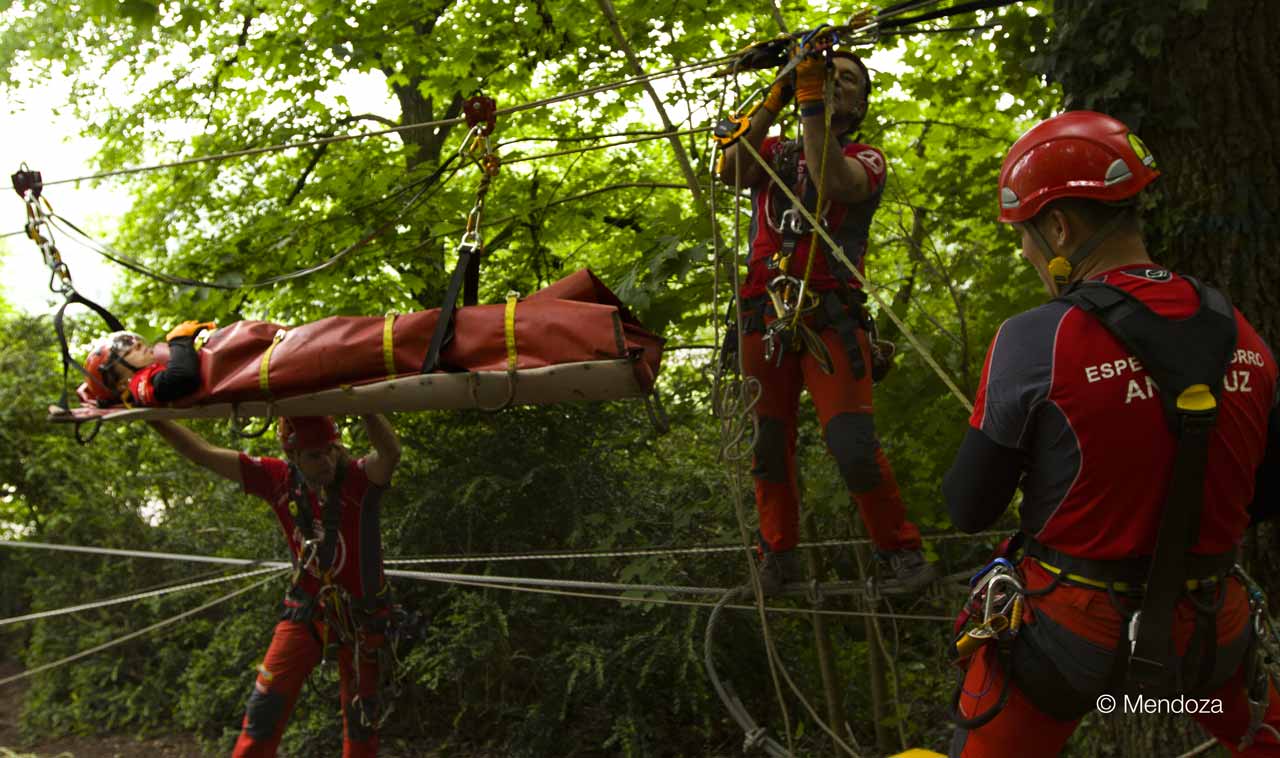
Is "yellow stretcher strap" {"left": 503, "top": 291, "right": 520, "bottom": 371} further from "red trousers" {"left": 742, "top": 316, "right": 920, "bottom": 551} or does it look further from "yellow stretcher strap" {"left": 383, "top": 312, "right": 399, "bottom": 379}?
"red trousers" {"left": 742, "top": 316, "right": 920, "bottom": 551}

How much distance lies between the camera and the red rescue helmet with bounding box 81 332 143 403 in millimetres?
3822

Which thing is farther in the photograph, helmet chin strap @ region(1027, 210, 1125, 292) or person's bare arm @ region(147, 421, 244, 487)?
person's bare arm @ region(147, 421, 244, 487)

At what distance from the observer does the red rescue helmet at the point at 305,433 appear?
4547mm

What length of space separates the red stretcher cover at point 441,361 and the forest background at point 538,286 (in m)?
1.29

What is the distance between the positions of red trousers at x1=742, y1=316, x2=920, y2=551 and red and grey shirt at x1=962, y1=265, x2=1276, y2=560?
54.8 inches

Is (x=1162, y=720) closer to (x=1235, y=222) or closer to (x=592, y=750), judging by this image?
(x=1235, y=222)

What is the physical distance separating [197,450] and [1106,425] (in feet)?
12.4

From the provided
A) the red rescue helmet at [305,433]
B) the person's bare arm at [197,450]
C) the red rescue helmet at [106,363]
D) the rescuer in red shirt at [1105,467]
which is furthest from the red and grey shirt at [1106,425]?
the person's bare arm at [197,450]

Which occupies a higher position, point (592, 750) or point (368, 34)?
point (368, 34)

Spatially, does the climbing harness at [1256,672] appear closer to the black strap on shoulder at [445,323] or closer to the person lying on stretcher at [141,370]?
the black strap on shoulder at [445,323]

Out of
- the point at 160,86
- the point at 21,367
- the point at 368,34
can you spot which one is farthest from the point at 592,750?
the point at 21,367

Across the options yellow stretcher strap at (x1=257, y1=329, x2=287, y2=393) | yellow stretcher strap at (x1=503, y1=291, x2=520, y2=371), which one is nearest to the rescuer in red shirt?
yellow stretcher strap at (x1=503, y1=291, x2=520, y2=371)

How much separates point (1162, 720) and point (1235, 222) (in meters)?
1.62

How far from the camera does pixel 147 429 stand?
8766 millimetres
